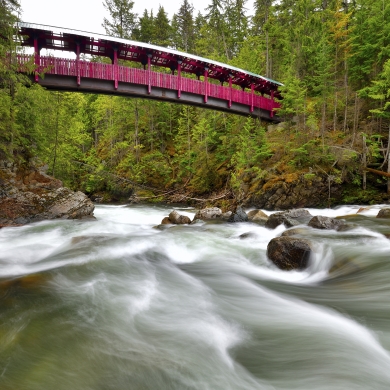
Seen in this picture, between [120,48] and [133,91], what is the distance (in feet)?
8.81

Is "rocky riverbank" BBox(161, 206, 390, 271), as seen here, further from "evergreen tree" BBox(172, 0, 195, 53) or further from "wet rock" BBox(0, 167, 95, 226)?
"evergreen tree" BBox(172, 0, 195, 53)

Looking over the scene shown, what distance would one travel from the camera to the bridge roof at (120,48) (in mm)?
14055

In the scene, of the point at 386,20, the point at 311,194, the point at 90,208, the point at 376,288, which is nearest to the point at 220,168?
the point at 311,194

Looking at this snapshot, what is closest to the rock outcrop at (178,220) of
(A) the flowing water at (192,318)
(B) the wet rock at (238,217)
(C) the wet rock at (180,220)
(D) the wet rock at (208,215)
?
(C) the wet rock at (180,220)

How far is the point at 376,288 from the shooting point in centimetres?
462

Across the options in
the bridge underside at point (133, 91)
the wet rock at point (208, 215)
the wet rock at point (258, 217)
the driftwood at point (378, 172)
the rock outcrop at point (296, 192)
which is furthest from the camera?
the bridge underside at point (133, 91)

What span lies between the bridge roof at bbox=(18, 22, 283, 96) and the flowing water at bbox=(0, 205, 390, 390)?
12.7 m

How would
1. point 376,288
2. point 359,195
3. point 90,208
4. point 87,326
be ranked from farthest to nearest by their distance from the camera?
point 359,195 < point 90,208 < point 376,288 < point 87,326

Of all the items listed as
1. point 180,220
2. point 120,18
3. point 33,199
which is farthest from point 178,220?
point 120,18

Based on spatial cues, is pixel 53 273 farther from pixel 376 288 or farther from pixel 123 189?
pixel 123 189

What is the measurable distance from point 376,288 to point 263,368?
10.6ft

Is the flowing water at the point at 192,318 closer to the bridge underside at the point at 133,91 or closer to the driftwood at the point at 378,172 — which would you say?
the driftwood at the point at 378,172

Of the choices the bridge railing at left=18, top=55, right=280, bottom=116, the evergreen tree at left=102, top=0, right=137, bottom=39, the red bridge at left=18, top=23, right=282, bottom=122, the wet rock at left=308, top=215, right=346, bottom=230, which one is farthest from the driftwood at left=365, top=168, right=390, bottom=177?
the evergreen tree at left=102, top=0, right=137, bottom=39

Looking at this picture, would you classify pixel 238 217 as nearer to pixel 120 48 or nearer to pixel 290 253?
pixel 290 253
